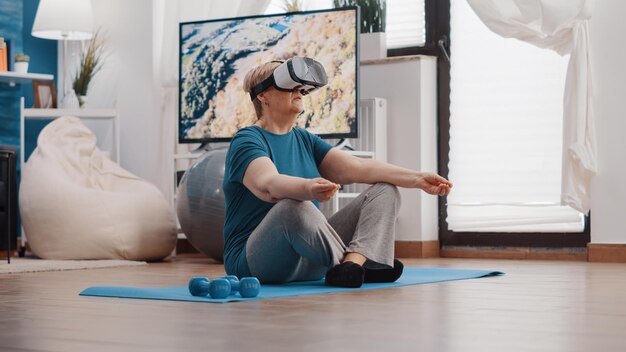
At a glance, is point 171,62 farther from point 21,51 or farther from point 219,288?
point 219,288

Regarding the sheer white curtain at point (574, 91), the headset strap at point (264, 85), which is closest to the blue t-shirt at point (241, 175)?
the headset strap at point (264, 85)

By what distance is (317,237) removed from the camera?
2.76 metres

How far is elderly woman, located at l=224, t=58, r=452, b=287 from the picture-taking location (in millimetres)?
2771

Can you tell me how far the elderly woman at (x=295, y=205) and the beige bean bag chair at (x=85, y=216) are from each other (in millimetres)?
2052

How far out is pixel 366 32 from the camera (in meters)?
5.59

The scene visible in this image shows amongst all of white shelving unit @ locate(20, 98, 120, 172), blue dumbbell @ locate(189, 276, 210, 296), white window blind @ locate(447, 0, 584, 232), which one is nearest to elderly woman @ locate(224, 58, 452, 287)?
blue dumbbell @ locate(189, 276, 210, 296)

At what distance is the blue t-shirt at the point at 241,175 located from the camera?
293 centimetres

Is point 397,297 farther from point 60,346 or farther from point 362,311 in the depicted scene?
point 60,346

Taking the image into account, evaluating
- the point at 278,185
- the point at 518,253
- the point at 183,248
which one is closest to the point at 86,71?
the point at 183,248

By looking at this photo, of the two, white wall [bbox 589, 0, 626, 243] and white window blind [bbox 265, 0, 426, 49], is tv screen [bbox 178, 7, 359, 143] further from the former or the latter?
white wall [bbox 589, 0, 626, 243]

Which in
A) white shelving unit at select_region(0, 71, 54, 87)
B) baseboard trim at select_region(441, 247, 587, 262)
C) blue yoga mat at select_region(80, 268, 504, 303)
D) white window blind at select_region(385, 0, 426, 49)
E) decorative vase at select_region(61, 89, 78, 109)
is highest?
white window blind at select_region(385, 0, 426, 49)

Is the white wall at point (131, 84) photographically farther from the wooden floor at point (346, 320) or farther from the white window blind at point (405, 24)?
the wooden floor at point (346, 320)

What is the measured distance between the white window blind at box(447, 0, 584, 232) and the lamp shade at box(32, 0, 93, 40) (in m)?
2.18

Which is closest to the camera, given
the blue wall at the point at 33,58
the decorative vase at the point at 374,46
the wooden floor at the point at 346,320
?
the wooden floor at the point at 346,320
